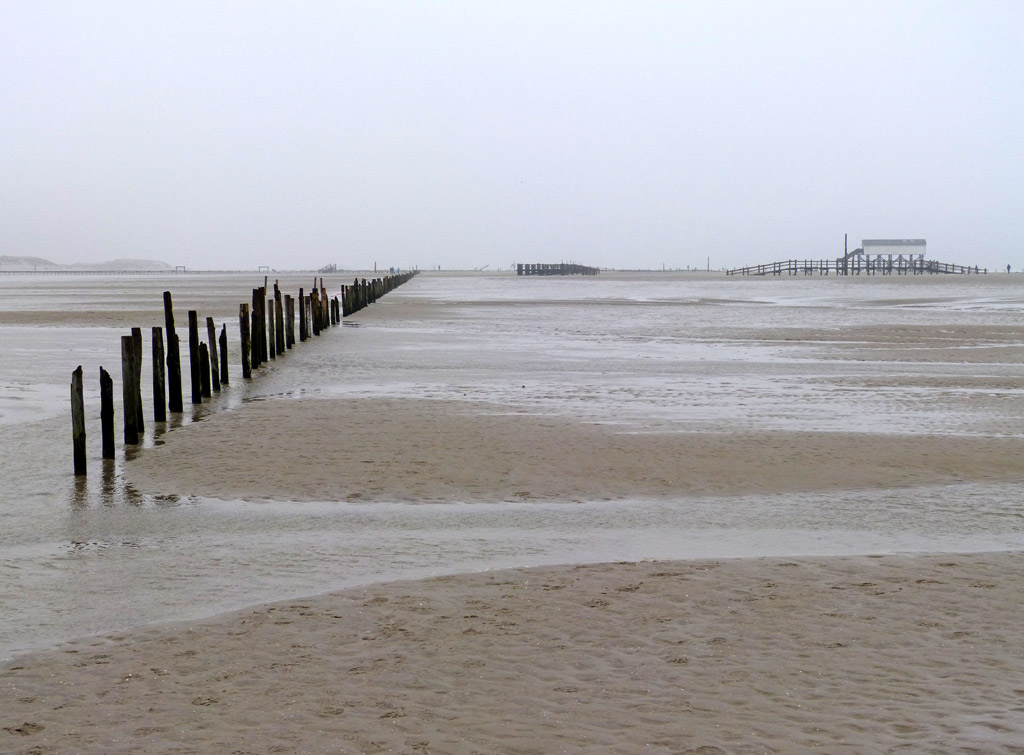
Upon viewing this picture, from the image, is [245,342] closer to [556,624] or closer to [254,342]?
[254,342]

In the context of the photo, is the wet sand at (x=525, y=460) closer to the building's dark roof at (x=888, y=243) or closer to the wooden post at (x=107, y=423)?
the wooden post at (x=107, y=423)

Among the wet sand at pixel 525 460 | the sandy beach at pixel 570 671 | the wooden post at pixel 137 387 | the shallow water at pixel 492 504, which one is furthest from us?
the wooden post at pixel 137 387

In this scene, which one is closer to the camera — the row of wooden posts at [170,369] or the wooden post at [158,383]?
→ the row of wooden posts at [170,369]

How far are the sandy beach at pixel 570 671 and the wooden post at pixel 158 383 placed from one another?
823cm

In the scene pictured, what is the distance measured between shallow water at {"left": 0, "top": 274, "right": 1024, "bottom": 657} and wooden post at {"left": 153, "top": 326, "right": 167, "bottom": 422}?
1.09 feet

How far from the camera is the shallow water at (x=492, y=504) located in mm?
7309

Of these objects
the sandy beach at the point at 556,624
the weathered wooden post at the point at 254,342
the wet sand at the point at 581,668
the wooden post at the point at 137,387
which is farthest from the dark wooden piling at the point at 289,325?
the wet sand at the point at 581,668

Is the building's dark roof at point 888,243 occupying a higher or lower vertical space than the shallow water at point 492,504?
higher

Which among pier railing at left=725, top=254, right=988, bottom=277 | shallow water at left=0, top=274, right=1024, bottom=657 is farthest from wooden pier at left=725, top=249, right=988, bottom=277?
shallow water at left=0, top=274, right=1024, bottom=657

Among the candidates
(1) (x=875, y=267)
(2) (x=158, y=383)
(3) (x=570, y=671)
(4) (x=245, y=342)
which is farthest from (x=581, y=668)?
(1) (x=875, y=267)

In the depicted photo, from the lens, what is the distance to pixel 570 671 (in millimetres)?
5379

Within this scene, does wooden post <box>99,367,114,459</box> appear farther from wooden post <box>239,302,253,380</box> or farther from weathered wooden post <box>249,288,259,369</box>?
weathered wooden post <box>249,288,259,369</box>

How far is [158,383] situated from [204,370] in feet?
6.19

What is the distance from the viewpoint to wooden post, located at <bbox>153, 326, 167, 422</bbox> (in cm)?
1425
